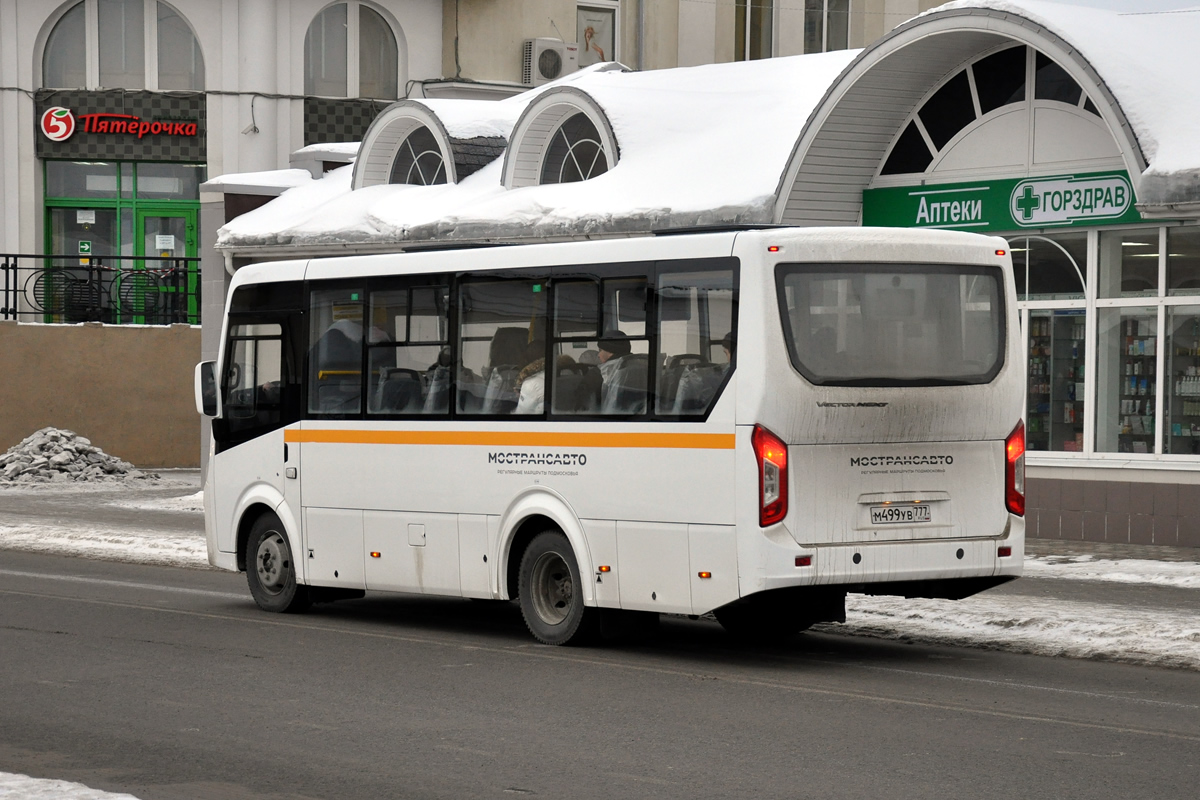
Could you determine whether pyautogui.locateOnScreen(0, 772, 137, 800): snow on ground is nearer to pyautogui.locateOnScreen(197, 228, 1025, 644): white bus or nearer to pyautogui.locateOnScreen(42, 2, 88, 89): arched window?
pyautogui.locateOnScreen(197, 228, 1025, 644): white bus

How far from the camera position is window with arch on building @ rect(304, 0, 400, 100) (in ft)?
135

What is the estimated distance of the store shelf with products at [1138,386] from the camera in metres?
19.2

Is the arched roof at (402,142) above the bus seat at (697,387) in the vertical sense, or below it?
above

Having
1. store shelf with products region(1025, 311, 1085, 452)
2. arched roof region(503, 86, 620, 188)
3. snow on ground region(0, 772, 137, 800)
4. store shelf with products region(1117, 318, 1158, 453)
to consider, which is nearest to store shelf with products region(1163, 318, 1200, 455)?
store shelf with products region(1117, 318, 1158, 453)

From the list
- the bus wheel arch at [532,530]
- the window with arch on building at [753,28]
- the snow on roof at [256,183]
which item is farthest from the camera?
the window with arch on building at [753,28]

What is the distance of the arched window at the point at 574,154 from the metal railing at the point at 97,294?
12.6 m

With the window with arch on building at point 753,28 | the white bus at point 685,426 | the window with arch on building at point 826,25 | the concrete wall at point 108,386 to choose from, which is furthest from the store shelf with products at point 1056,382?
the window with arch on building at point 826,25

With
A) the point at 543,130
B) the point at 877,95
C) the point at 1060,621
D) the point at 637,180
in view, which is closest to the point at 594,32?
the point at 543,130

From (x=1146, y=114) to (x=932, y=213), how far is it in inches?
141

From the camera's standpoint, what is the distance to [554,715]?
9133mm

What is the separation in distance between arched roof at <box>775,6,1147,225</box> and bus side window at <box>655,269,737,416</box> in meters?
8.51

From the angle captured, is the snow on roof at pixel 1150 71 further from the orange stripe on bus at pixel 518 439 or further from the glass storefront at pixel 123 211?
the glass storefront at pixel 123 211

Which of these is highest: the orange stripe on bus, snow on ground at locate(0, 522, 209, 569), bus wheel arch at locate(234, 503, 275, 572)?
the orange stripe on bus

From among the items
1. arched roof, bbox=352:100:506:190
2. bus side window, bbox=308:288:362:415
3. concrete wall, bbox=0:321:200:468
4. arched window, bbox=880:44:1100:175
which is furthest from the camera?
concrete wall, bbox=0:321:200:468
